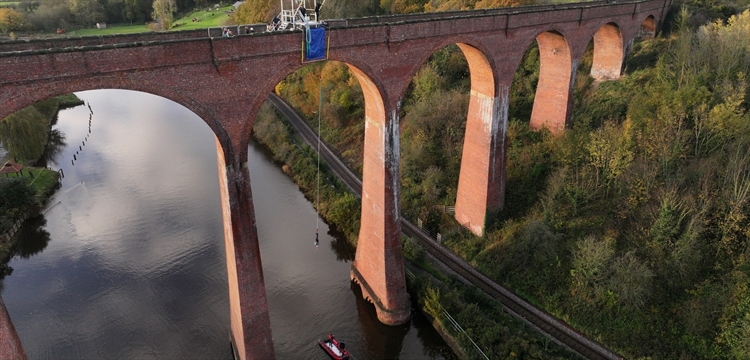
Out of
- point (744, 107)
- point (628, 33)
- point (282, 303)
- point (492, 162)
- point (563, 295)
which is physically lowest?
point (282, 303)

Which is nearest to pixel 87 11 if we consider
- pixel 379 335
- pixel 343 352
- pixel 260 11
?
pixel 260 11

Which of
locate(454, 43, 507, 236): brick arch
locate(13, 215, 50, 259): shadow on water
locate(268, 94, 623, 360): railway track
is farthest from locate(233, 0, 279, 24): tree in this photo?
locate(454, 43, 507, 236): brick arch

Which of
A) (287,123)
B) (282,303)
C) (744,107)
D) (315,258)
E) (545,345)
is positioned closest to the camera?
(545,345)

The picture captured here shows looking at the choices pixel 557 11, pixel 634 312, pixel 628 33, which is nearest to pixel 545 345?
pixel 634 312

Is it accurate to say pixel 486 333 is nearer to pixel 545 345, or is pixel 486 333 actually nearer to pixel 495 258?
pixel 545 345

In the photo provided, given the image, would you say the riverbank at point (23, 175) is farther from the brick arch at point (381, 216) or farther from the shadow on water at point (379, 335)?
the brick arch at point (381, 216)

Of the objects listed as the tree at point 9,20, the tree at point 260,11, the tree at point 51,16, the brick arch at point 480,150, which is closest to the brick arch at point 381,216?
the brick arch at point 480,150
